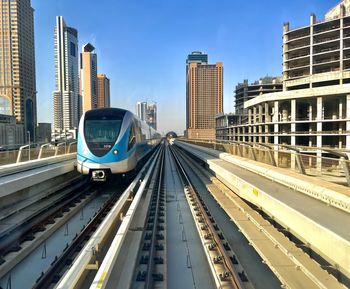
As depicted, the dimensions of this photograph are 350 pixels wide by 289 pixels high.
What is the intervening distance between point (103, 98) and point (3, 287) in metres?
80.8

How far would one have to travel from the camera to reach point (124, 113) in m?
13.3

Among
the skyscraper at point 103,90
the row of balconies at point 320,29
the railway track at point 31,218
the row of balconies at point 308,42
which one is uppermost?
the row of balconies at point 320,29

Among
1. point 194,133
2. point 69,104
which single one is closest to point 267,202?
point 69,104

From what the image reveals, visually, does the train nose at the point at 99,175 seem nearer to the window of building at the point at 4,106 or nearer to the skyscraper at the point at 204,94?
the window of building at the point at 4,106

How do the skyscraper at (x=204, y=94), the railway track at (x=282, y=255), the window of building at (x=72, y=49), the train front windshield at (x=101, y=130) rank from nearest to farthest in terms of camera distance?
the railway track at (x=282, y=255) → the train front windshield at (x=101, y=130) → the window of building at (x=72, y=49) → the skyscraper at (x=204, y=94)

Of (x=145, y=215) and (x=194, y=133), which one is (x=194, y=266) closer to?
(x=145, y=215)

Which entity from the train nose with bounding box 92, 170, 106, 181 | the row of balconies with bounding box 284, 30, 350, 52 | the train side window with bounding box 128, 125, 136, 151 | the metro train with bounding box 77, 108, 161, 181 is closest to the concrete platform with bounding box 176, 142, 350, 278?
the metro train with bounding box 77, 108, 161, 181

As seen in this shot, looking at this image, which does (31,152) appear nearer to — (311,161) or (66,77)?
(311,161)

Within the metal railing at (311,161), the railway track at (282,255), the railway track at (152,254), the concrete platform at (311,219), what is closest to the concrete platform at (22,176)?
the railway track at (152,254)

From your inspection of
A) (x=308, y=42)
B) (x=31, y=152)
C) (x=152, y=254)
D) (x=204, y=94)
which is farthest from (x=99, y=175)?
(x=204, y=94)

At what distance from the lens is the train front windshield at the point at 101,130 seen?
12.2 m

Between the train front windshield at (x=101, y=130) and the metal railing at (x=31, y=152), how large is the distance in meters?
2.32

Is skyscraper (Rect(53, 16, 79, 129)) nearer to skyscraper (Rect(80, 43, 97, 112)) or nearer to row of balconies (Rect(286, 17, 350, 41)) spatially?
skyscraper (Rect(80, 43, 97, 112))

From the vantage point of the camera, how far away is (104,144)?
12242 mm
